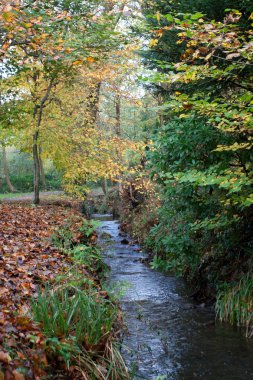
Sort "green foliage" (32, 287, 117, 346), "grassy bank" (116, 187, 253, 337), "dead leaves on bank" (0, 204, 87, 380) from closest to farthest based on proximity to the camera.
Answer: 1. "dead leaves on bank" (0, 204, 87, 380)
2. "green foliage" (32, 287, 117, 346)
3. "grassy bank" (116, 187, 253, 337)

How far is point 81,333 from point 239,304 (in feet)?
12.6

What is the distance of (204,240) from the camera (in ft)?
26.9

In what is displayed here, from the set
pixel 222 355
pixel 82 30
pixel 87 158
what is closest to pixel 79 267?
pixel 222 355

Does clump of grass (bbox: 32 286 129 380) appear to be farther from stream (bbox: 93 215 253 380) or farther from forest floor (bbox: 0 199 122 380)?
stream (bbox: 93 215 253 380)

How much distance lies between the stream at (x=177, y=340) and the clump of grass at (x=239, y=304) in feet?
0.63

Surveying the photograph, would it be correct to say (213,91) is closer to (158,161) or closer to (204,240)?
(158,161)

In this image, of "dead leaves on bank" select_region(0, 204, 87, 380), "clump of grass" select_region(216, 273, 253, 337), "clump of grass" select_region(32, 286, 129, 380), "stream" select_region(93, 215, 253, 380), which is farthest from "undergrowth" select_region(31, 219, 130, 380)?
"clump of grass" select_region(216, 273, 253, 337)

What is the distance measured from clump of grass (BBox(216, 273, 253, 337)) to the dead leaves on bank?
9.60 feet

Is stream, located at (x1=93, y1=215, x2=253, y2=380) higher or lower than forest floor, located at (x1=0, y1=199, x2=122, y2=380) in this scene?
lower

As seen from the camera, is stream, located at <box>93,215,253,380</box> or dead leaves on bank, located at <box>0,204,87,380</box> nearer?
dead leaves on bank, located at <box>0,204,87,380</box>

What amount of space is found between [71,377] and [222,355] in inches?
119

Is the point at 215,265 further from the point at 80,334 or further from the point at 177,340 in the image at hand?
the point at 80,334

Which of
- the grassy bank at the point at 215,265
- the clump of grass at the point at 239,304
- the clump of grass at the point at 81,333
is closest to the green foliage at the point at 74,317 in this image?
the clump of grass at the point at 81,333

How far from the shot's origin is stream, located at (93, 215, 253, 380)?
515 centimetres
